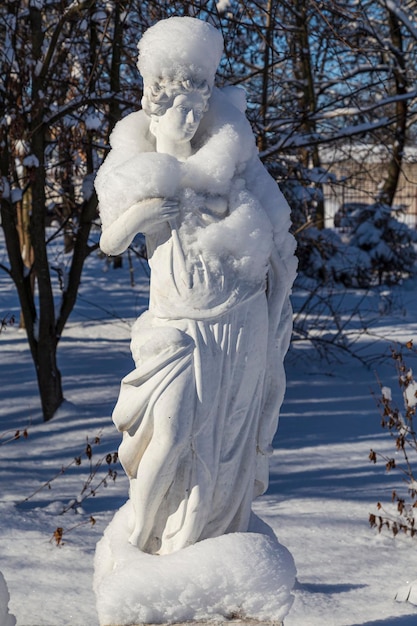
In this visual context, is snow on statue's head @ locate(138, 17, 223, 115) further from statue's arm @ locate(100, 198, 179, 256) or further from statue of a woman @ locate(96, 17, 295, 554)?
statue's arm @ locate(100, 198, 179, 256)

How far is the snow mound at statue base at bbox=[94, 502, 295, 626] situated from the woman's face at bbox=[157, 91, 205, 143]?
4.81 feet

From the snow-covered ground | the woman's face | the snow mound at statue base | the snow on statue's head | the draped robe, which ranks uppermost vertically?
the snow on statue's head

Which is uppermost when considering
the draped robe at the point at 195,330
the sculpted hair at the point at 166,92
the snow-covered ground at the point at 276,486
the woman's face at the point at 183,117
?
the sculpted hair at the point at 166,92

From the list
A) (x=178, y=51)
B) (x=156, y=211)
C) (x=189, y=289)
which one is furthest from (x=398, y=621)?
(x=178, y=51)

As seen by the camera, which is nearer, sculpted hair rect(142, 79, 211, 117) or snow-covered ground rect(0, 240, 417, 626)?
sculpted hair rect(142, 79, 211, 117)

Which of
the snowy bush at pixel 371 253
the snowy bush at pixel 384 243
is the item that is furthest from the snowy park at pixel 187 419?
the snowy bush at pixel 384 243

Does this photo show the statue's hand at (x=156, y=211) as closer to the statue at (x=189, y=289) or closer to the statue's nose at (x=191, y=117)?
the statue at (x=189, y=289)

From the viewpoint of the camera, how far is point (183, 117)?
337cm

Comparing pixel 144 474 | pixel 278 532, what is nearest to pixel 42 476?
pixel 278 532

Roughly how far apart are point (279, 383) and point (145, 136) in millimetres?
1057

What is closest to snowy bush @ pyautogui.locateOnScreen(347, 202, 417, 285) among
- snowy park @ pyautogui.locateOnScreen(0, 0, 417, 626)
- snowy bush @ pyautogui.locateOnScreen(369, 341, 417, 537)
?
snowy park @ pyautogui.locateOnScreen(0, 0, 417, 626)

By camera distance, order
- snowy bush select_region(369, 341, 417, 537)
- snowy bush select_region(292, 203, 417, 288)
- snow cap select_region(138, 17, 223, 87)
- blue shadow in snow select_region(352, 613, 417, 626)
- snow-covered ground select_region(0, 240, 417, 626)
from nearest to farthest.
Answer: snow cap select_region(138, 17, 223, 87) → blue shadow in snow select_region(352, 613, 417, 626) → snow-covered ground select_region(0, 240, 417, 626) → snowy bush select_region(369, 341, 417, 537) → snowy bush select_region(292, 203, 417, 288)

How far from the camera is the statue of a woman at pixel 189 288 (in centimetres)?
332

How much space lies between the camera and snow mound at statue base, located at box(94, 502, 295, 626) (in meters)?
3.29
